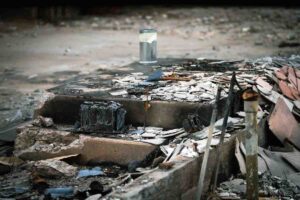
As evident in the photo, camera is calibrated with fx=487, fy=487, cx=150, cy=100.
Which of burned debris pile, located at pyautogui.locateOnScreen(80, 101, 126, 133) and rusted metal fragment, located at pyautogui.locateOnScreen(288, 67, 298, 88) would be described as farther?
rusted metal fragment, located at pyautogui.locateOnScreen(288, 67, 298, 88)

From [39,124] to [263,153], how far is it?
8.20 feet

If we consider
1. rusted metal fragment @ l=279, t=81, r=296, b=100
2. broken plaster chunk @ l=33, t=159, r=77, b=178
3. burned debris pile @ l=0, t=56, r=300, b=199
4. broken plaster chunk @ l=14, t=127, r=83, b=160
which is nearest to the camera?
burned debris pile @ l=0, t=56, r=300, b=199

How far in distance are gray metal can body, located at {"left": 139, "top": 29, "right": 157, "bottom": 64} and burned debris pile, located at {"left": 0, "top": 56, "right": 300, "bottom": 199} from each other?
1.47 m

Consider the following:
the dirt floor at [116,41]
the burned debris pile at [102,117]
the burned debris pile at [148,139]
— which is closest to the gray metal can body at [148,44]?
the dirt floor at [116,41]

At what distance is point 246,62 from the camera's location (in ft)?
24.6

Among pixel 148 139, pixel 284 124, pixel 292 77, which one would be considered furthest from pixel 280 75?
pixel 148 139

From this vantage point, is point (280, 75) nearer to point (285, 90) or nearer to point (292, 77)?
point (292, 77)

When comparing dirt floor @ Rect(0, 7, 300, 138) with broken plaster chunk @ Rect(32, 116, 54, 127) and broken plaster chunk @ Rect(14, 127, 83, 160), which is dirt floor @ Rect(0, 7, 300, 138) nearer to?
broken plaster chunk @ Rect(32, 116, 54, 127)

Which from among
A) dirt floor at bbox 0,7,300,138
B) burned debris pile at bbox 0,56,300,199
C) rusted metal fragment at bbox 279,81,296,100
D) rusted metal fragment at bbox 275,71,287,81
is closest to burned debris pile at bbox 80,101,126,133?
burned debris pile at bbox 0,56,300,199

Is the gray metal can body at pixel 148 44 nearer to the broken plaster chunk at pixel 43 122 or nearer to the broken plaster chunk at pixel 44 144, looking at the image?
the broken plaster chunk at pixel 43 122

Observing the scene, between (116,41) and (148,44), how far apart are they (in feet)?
23.1

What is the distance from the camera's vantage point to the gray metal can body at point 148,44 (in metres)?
7.60

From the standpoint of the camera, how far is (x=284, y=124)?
5512mm

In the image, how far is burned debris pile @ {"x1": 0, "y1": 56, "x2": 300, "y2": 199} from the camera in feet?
14.3
